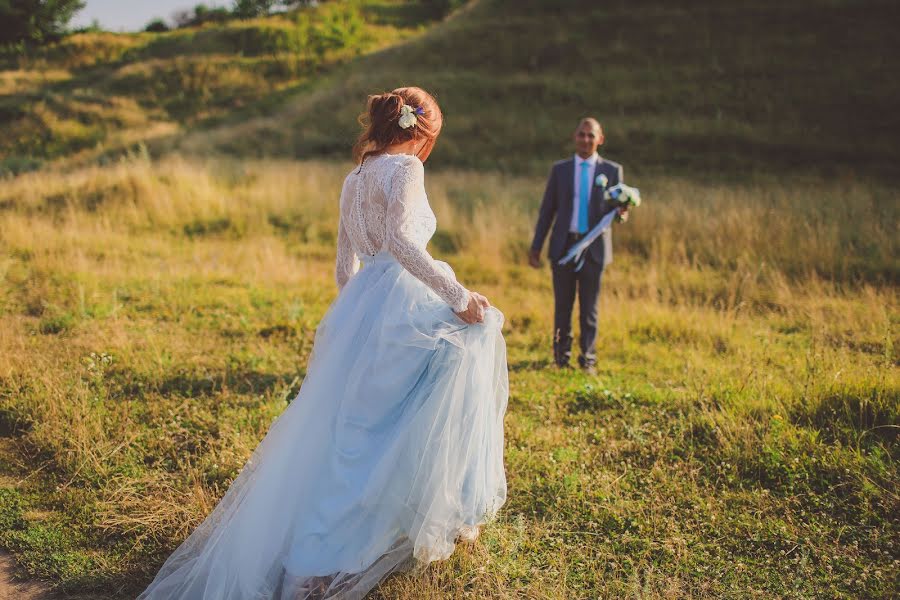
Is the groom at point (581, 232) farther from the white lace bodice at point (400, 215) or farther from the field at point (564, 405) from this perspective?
the white lace bodice at point (400, 215)

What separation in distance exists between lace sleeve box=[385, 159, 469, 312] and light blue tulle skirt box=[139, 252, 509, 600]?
19 cm

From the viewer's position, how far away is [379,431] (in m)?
3.00

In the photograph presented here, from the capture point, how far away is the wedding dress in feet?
→ 9.48

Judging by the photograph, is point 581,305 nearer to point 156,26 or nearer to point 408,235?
point 408,235

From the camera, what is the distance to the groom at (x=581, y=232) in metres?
6.29

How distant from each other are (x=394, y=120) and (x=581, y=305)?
12.8 feet

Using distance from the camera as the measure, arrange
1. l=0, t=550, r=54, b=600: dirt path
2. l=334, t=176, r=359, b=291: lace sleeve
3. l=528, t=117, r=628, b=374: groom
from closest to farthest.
Answer: l=0, t=550, r=54, b=600: dirt path
l=334, t=176, r=359, b=291: lace sleeve
l=528, t=117, r=628, b=374: groom

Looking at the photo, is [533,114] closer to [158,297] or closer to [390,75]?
[390,75]

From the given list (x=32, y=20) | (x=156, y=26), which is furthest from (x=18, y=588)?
(x=156, y=26)

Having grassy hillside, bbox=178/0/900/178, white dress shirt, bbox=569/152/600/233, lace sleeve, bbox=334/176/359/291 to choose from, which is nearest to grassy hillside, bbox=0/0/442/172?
grassy hillside, bbox=178/0/900/178

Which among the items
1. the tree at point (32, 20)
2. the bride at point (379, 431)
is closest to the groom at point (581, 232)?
the bride at point (379, 431)

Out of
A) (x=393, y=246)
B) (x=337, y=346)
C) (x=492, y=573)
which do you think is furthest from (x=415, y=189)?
(x=492, y=573)

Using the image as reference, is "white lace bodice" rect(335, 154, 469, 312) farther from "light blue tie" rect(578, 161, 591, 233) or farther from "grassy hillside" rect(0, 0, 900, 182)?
"grassy hillside" rect(0, 0, 900, 182)

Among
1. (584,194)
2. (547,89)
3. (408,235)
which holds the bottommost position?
(584,194)
